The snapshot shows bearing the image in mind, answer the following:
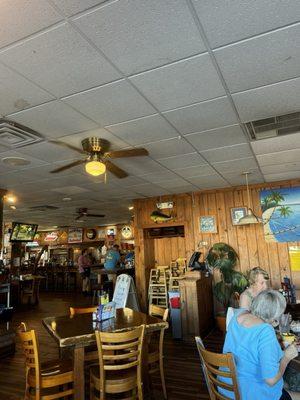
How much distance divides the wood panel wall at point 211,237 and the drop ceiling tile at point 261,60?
4.40 metres

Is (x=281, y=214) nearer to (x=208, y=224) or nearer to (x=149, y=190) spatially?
(x=208, y=224)

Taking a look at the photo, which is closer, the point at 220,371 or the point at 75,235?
the point at 220,371

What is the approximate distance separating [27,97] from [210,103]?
1767mm

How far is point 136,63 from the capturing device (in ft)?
7.59

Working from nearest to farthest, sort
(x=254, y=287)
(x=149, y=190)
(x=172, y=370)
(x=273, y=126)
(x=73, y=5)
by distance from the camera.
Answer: (x=73, y=5) < (x=254, y=287) < (x=273, y=126) < (x=172, y=370) < (x=149, y=190)

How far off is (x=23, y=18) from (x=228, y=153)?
11.0ft

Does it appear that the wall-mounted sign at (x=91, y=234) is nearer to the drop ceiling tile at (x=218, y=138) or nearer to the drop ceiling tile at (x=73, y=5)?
the drop ceiling tile at (x=218, y=138)

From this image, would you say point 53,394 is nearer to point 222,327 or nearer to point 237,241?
point 222,327

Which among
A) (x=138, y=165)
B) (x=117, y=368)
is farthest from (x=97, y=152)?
(x=117, y=368)

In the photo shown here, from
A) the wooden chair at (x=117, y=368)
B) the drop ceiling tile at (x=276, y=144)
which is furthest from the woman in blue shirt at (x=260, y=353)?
the drop ceiling tile at (x=276, y=144)

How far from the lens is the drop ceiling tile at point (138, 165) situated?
4675mm

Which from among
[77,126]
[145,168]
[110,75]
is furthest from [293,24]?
[145,168]

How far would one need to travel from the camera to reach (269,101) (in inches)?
118

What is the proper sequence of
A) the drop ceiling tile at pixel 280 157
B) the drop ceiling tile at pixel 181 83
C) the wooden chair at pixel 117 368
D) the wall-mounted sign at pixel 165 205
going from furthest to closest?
1. the wall-mounted sign at pixel 165 205
2. the drop ceiling tile at pixel 280 157
3. the wooden chair at pixel 117 368
4. the drop ceiling tile at pixel 181 83
